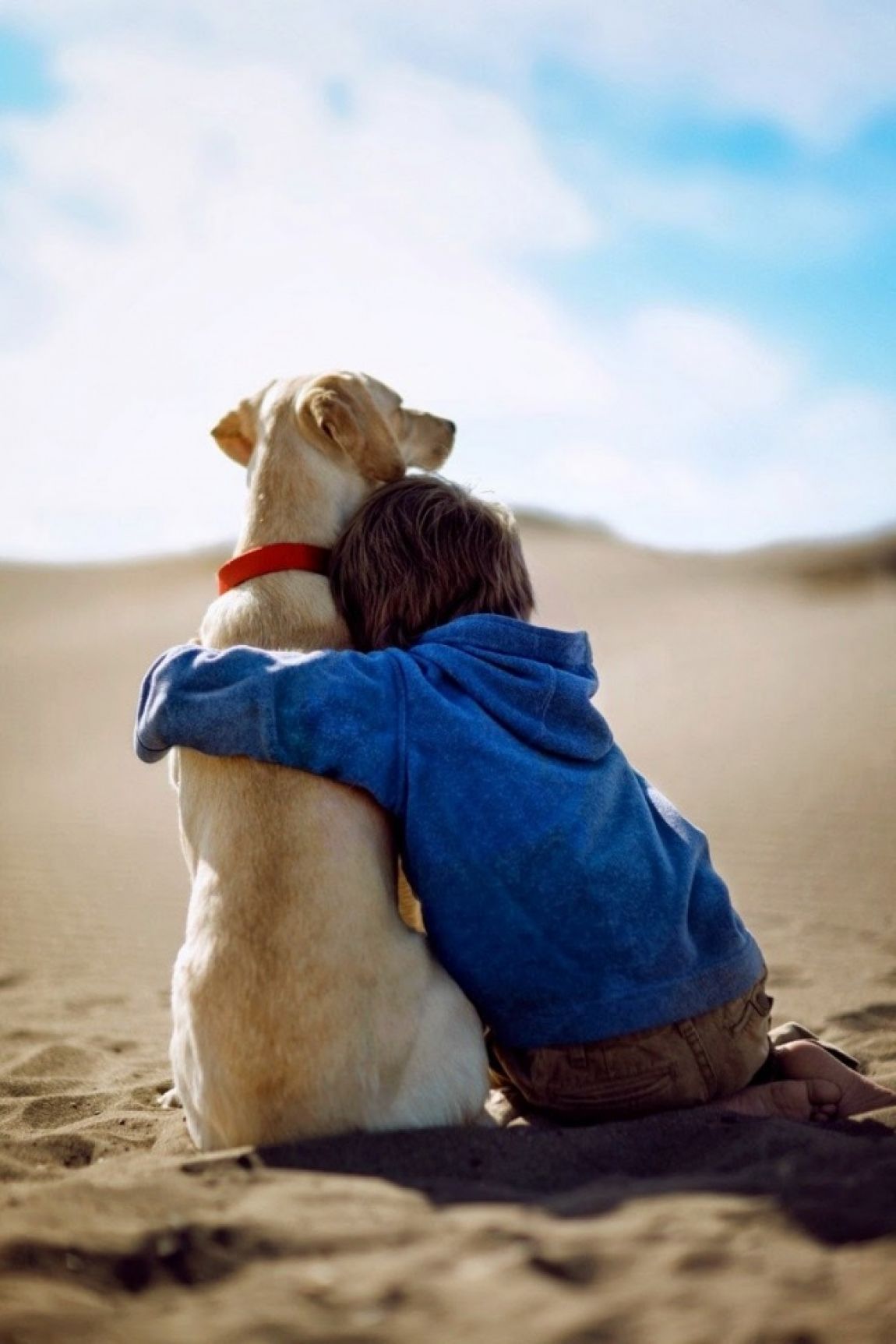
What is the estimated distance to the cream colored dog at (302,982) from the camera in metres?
2.94

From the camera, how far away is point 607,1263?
2.09 m

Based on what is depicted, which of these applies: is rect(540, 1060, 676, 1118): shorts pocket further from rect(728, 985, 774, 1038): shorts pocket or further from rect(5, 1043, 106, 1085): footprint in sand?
rect(5, 1043, 106, 1085): footprint in sand

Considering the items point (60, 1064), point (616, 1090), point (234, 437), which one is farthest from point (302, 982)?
point (60, 1064)

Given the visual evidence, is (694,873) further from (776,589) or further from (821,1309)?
(776,589)

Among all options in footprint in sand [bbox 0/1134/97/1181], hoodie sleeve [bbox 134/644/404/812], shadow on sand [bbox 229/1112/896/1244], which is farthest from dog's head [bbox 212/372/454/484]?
footprint in sand [bbox 0/1134/97/1181]

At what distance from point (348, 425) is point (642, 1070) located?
6.51ft

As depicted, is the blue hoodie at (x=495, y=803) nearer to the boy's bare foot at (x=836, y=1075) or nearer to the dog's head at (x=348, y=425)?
the boy's bare foot at (x=836, y=1075)

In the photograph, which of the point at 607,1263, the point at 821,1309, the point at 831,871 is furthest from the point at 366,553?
the point at 831,871

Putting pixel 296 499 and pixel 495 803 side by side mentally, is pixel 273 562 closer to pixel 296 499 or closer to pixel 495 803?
pixel 296 499

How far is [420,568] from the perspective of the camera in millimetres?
3461

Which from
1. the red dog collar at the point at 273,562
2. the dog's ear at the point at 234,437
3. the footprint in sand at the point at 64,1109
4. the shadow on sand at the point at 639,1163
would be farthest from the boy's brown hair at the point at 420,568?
the footprint in sand at the point at 64,1109

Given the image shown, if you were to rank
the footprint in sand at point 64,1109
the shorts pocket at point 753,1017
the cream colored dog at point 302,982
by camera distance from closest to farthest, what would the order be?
the cream colored dog at point 302,982 → the shorts pocket at point 753,1017 → the footprint in sand at point 64,1109

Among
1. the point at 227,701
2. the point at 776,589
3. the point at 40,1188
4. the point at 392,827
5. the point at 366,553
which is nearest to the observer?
the point at 40,1188

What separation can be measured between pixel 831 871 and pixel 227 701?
23.1ft
